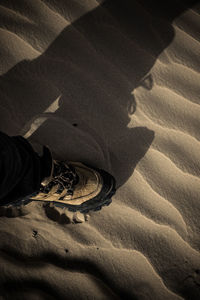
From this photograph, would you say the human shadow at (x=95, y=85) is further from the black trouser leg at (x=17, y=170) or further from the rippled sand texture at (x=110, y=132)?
the black trouser leg at (x=17, y=170)

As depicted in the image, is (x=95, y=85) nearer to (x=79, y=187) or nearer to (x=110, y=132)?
(x=110, y=132)

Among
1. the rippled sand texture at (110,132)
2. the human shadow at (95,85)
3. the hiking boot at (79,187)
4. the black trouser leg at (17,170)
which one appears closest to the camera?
the black trouser leg at (17,170)

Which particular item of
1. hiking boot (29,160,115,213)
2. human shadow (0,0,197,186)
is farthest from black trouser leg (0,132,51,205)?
human shadow (0,0,197,186)

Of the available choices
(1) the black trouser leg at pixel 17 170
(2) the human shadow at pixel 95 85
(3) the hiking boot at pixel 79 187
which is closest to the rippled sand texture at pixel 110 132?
(2) the human shadow at pixel 95 85

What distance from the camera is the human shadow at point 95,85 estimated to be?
162 cm

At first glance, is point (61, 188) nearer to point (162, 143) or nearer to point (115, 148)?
point (115, 148)

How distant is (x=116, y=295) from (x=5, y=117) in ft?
5.45

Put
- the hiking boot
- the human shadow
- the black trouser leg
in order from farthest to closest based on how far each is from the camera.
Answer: the human shadow, the hiking boot, the black trouser leg

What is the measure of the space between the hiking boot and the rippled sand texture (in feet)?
0.42

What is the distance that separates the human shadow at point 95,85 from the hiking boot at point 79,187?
15cm

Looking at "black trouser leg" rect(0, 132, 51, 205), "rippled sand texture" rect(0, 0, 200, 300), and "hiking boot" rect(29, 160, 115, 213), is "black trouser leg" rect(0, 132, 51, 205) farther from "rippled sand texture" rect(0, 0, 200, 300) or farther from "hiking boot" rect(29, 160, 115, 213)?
"rippled sand texture" rect(0, 0, 200, 300)

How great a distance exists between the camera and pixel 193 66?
5.49 ft

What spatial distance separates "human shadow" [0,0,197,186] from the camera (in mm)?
1622

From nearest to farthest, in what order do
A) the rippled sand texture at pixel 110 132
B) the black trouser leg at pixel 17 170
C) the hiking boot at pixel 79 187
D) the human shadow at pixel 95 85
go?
1. the black trouser leg at pixel 17 170
2. the hiking boot at pixel 79 187
3. the rippled sand texture at pixel 110 132
4. the human shadow at pixel 95 85
